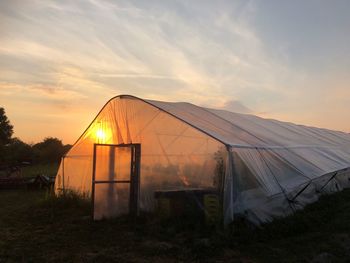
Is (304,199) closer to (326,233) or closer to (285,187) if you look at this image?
(285,187)

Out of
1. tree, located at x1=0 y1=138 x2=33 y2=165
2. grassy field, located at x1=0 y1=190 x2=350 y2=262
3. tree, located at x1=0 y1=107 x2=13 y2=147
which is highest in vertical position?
tree, located at x1=0 y1=107 x2=13 y2=147

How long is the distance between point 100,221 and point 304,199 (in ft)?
15.3

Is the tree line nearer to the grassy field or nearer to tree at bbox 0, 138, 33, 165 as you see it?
tree at bbox 0, 138, 33, 165

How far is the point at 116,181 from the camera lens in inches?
346

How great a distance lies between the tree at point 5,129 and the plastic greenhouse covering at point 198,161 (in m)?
24.6

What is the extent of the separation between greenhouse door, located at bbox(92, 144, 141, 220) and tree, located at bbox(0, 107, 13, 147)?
2656 cm

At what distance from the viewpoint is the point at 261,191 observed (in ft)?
25.1

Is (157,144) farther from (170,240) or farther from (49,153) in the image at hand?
(49,153)

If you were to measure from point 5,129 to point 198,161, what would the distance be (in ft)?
96.6

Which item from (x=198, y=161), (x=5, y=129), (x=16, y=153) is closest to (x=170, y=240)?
(x=198, y=161)

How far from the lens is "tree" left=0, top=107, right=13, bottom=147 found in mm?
32859

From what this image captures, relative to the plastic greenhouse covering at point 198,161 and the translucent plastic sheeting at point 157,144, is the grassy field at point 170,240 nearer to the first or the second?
the plastic greenhouse covering at point 198,161

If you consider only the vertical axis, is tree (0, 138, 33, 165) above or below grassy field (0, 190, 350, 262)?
above

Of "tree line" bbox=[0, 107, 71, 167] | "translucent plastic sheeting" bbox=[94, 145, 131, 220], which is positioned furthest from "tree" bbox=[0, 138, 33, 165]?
"translucent plastic sheeting" bbox=[94, 145, 131, 220]
